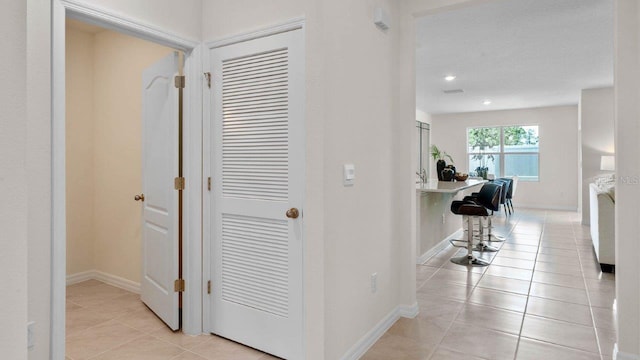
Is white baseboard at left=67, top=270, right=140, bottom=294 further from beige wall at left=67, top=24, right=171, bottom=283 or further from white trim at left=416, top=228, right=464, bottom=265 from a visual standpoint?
white trim at left=416, top=228, right=464, bottom=265

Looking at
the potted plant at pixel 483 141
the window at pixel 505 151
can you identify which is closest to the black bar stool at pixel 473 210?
the window at pixel 505 151

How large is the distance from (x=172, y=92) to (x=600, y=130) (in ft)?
26.3

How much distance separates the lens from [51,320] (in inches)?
71.6

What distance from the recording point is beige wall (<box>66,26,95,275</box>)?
3.70m

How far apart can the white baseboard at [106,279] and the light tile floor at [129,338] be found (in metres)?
0.23

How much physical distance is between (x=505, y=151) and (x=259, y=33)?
9.69 metres

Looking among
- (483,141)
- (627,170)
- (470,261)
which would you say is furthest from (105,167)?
(483,141)

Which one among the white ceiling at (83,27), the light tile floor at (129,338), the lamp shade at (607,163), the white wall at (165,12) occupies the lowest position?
the light tile floor at (129,338)

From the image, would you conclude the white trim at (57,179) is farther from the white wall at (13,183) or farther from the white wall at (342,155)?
the white wall at (13,183)

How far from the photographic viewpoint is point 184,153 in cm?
259

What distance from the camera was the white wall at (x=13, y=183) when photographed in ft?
2.28

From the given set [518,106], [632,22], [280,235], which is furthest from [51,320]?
[518,106]

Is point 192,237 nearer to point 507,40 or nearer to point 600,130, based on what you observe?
point 507,40

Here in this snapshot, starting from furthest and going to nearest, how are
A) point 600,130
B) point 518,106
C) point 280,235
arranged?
1. point 518,106
2. point 600,130
3. point 280,235
